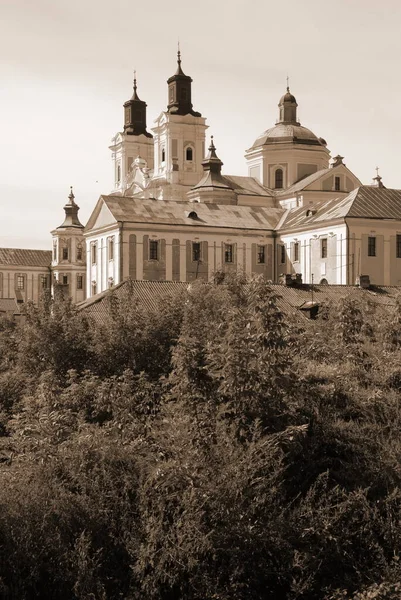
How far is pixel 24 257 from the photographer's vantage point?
289 ft

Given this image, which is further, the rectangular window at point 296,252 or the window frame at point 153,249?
the rectangular window at point 296,252

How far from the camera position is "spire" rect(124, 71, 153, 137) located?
79.9 metres

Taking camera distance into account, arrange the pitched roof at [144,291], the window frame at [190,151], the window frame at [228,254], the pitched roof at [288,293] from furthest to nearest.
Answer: the window frame at [190,151] < the window frame at [228,254] < the pitched roof at [288,293] < the pitched roof at [144,291]

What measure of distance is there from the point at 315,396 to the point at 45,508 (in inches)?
248

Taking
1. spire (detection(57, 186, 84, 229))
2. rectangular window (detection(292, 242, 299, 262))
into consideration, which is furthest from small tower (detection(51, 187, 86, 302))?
rectangular window (detection(292, 242, 299, 262))

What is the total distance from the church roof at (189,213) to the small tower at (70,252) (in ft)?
91.5

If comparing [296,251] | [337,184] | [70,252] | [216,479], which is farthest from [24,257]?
[216,479]

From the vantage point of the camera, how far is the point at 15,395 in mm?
22672

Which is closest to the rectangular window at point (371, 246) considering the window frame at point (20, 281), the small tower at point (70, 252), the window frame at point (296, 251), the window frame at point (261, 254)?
the window frame at point (296, 251)

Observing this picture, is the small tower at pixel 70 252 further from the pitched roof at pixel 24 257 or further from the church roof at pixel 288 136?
the church roof at pixel 288 136

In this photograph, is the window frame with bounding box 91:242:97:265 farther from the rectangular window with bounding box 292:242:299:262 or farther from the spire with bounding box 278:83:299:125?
the spire with bounding box 278:83:299:125

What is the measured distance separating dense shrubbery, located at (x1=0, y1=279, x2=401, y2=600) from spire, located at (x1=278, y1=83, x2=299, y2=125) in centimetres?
4795

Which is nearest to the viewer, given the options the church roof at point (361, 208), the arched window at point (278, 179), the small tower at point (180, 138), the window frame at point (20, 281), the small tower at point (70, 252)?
the church roof at point (361, 208)

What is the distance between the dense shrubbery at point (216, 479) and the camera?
13977mm
